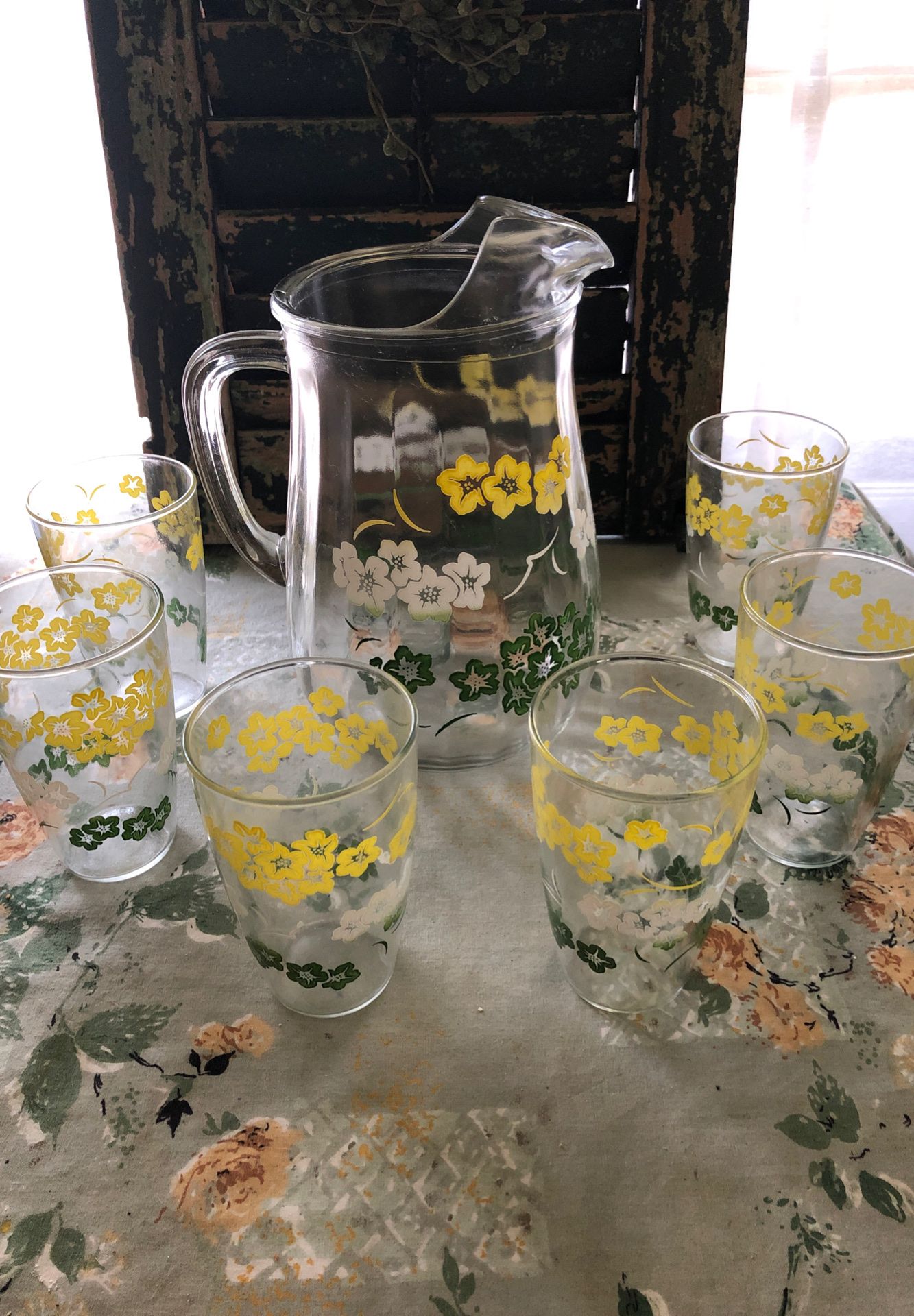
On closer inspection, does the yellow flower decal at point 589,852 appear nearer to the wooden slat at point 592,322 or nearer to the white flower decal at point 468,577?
the white flower decal at point 468,577

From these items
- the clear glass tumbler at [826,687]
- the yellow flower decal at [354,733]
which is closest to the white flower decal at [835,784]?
the clear glass tumbler at [826,687]

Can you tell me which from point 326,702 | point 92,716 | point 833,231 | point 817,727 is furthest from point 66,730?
point 833,231

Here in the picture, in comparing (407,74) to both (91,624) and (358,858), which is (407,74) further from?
(358,858)

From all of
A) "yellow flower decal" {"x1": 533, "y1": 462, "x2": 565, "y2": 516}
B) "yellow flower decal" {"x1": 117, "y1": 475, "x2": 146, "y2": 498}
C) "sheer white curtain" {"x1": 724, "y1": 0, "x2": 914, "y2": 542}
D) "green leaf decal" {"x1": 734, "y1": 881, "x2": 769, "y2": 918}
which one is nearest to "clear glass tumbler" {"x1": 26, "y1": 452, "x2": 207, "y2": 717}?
"yellow flower decal" {"x1": 117, "y1": 475, "x2": 146, "y2": 498}

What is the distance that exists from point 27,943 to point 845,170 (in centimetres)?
88

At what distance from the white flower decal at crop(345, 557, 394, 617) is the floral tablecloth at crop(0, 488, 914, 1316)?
0.40 feet

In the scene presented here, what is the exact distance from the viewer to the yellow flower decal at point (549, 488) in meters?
0.51

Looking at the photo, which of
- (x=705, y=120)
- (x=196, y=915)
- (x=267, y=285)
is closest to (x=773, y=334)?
(x=705, y=120)

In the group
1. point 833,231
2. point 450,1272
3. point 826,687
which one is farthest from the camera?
point 833,231

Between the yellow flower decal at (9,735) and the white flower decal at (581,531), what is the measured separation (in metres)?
0.27

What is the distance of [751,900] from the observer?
50 centimetres

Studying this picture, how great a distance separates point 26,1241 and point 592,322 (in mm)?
573

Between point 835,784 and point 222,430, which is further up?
point 222,430

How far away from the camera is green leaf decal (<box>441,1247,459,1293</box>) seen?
363 mm
